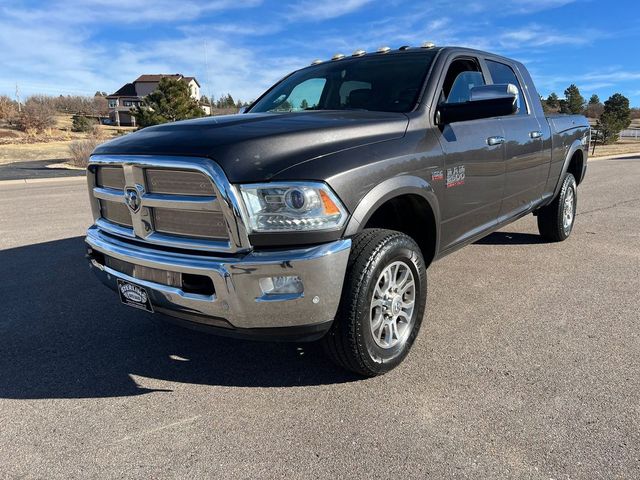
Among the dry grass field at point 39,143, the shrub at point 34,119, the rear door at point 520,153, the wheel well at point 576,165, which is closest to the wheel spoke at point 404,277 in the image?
the rear door at point 520,153

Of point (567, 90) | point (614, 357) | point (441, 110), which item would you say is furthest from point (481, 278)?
point (567, 90)

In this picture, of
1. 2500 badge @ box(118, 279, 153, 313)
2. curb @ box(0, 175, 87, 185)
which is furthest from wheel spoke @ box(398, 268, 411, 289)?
curb @ box(0, 175, 87, 185)

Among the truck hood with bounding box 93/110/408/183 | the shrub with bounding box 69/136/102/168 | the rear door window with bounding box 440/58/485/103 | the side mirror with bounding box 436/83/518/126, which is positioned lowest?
the truck hood with bounding box 93/110/408/183

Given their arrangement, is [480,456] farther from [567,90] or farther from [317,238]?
[567,90]

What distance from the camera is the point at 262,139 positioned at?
2.55 m

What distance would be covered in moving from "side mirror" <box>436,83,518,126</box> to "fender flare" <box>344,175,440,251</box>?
0.53 m

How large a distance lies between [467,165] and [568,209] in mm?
3195

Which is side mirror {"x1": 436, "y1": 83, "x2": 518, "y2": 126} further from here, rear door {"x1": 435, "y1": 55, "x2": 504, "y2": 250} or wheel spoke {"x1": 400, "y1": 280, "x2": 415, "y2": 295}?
wheel spoke {"x1": 400, "y1": 280, "x2": 415, "y2": 295}

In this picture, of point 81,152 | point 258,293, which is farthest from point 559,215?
point 81,152

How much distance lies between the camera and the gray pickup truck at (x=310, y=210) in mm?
2416

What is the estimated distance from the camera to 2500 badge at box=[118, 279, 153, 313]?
278 centimetres

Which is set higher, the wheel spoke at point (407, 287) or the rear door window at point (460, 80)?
the rear door window at point (460, 80)

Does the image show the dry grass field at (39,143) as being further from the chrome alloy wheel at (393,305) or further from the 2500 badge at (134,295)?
the chrome alloy wheel at (393,305)

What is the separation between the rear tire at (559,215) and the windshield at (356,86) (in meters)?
2.93
